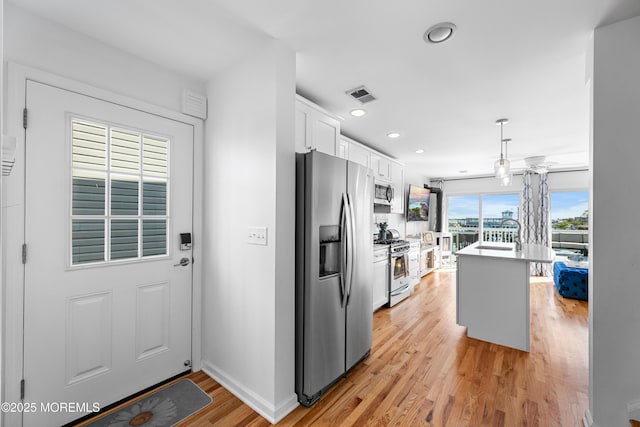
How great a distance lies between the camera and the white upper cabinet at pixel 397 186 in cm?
519

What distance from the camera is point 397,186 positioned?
5.37 m

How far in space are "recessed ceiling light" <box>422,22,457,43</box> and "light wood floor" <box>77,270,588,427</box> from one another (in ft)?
8.02

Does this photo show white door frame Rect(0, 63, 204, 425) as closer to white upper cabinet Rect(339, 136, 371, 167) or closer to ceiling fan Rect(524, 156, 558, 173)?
white upper cabinet Rect(339, 136, 371, 167)

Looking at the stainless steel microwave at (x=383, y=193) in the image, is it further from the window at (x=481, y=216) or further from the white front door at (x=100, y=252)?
the window at (x=481, y=216)

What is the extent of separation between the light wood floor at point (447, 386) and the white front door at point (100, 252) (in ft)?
2.01

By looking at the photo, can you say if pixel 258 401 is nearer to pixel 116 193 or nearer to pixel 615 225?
pixel 116 193

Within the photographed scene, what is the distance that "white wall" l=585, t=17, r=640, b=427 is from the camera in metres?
1.69

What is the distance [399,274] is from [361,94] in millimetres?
2744

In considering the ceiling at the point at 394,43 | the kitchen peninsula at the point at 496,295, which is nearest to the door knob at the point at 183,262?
the ceiling at the point at 394,43

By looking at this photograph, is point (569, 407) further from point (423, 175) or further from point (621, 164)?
point (423, 175)

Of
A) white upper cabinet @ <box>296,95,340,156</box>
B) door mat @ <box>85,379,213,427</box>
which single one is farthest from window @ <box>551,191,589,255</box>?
door mat @ <box>85,379,213,427</box>

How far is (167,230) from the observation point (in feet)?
7.53

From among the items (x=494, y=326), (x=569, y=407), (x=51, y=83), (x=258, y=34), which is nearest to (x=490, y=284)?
(x=494, y=326)

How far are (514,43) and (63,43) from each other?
9.31 ft
